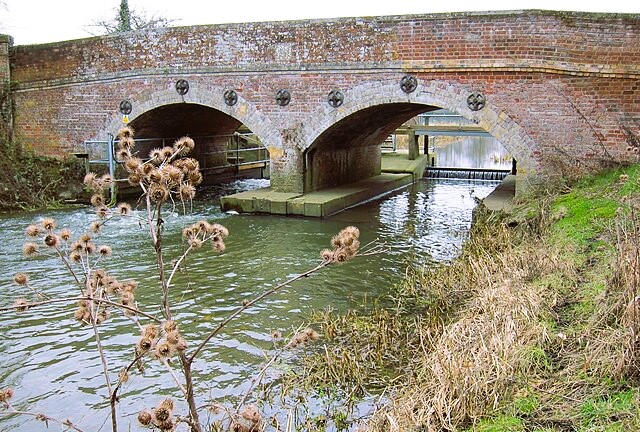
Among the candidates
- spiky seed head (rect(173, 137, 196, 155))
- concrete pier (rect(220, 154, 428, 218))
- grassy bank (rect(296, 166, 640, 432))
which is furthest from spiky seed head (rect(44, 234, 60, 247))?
concrete pier (rect(220, 154, 428, 218))

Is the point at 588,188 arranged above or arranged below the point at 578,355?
above

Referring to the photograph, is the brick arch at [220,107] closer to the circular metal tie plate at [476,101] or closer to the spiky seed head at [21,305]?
the circular metal tie plate at [476,101]

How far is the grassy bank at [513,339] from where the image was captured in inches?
172

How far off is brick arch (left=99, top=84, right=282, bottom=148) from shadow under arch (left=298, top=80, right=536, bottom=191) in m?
0.85

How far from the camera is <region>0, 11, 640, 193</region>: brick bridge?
40.5ft

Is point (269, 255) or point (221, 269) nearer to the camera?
point (221, 269)

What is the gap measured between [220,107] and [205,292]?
752 centimetres

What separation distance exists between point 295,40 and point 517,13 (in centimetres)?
475

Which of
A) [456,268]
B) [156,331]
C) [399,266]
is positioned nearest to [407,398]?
[156,331]

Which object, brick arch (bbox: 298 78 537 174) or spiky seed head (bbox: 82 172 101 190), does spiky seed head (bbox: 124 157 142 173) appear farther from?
brick arch (bbox: 298 78 537 174)

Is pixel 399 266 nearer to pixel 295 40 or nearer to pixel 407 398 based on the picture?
pixel 407 398

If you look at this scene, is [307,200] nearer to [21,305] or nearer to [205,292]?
[205,292]

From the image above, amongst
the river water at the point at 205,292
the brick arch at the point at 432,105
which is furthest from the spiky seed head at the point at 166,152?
the brick arch at the point at 432,105

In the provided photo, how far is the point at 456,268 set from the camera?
27.7ft
